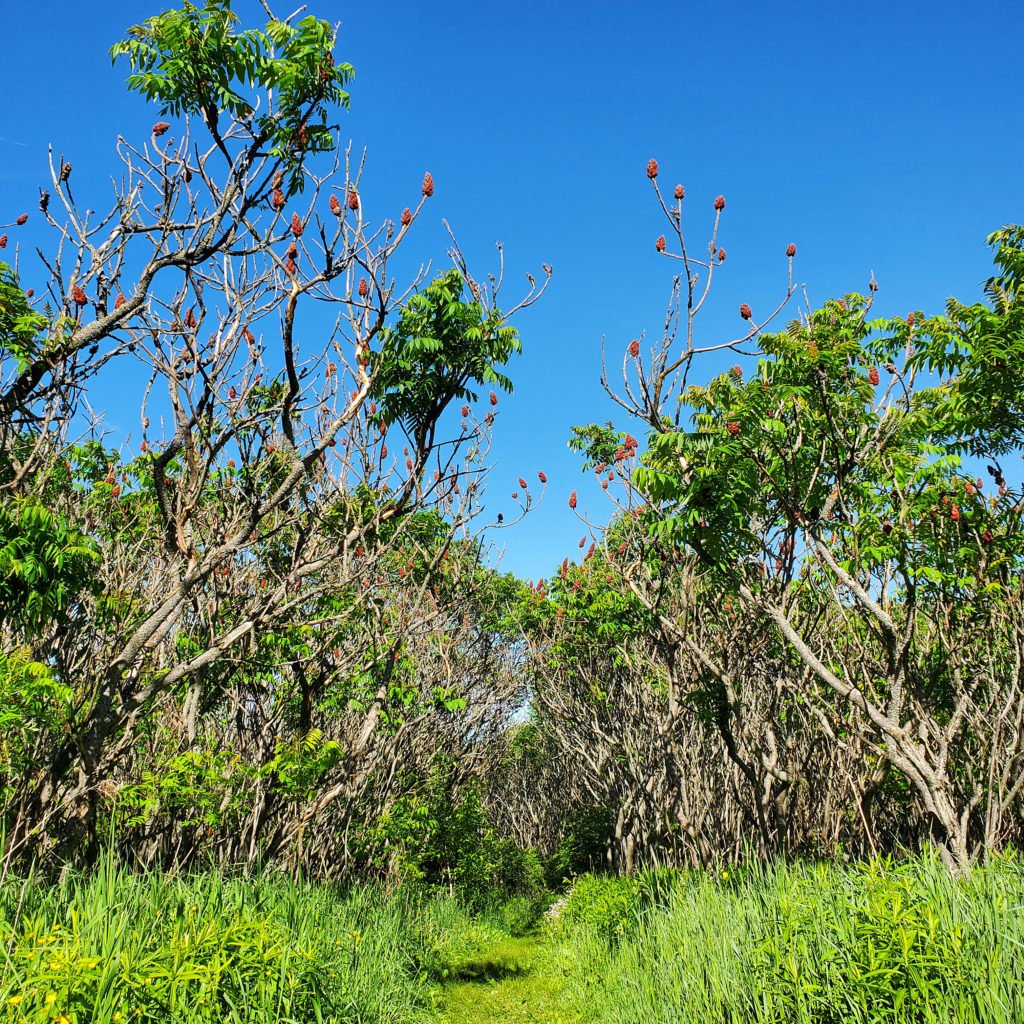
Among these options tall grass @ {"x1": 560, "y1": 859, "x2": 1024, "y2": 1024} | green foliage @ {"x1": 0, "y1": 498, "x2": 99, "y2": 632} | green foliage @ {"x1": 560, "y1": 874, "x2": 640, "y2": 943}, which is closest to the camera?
tall grass @ {"x1": 560, "y1": 859, "x2": 1024, "y2": 1024}

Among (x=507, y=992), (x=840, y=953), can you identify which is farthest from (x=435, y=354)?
(x=507, y=992)

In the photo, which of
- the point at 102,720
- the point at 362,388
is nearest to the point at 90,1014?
the point at 102,720

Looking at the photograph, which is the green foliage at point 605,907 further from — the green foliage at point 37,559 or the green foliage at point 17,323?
the green foliage at point 17,323

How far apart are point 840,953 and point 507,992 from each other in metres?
7.23

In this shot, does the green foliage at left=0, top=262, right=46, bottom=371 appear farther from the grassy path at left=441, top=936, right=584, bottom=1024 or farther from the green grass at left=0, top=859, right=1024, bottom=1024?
the grassy path at left=441, top=936, right=584, bottom=1024

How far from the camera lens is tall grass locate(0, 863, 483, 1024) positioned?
3.62 metres

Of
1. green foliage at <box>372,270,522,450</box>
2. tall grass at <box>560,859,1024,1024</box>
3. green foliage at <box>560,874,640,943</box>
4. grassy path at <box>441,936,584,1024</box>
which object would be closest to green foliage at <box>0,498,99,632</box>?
green foliage at <box>372,270,522,450</box>

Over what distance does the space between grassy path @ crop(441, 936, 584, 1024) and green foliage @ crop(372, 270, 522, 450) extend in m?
6.87

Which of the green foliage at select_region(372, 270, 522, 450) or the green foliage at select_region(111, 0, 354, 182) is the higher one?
the green foliage at select_region(111, 0, 354, 182)

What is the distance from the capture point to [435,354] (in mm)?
7336

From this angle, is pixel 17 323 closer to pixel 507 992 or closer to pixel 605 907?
pixel 507 992

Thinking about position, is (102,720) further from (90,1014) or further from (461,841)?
(461,841)

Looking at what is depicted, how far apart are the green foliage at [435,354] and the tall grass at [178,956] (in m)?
4.62

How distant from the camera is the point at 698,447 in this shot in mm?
Answer: 6195
